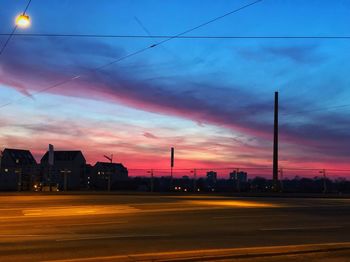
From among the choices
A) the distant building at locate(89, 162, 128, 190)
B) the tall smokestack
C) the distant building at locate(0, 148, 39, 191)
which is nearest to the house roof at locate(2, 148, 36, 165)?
the distant building at locate(0, 148, 39, 191)

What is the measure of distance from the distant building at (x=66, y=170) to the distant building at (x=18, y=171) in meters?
1.27

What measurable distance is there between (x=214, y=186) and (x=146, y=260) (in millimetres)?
43831

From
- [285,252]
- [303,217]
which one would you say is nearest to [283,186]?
[303,217]

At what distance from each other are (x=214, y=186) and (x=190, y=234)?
3895cm

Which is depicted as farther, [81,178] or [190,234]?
[81,178]

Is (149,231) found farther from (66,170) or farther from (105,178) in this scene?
(105,178)

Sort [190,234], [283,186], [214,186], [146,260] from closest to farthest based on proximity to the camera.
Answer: [146,260], [190,234], [283,186], [214,186]

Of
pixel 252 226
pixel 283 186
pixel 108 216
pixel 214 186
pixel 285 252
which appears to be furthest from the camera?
pixel 214 186

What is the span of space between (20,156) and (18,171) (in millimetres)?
35550

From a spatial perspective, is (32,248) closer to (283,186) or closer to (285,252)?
(285,252)

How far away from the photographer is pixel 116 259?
34.9 ft

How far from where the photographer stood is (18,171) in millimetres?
48750

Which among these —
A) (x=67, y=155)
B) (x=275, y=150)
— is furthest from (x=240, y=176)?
(x=67, y=155)

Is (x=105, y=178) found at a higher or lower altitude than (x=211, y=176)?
lower
